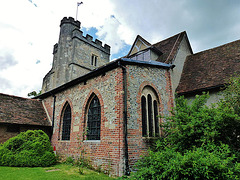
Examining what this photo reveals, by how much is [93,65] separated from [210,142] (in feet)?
69.1

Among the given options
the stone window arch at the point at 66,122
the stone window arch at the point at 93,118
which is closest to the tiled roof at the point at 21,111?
the stone window arch at the point at 66,122

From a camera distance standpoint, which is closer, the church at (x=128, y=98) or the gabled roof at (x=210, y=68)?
the church at (x=128, y=98)

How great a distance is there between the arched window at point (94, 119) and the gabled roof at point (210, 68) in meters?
5.06

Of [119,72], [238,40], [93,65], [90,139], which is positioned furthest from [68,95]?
[93,65]

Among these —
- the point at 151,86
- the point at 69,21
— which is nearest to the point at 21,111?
the point at 151,86

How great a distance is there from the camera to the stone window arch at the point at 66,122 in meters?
10.5

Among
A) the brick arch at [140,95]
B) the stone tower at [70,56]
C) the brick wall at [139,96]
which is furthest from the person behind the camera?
the stone tower at [70,56]

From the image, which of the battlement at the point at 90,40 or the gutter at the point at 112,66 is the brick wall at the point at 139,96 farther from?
the battlement at the point at 90,40

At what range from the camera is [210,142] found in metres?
5.57

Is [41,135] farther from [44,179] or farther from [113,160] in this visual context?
[113,160]

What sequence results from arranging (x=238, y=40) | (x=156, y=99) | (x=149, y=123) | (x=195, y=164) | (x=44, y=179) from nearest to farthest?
(x=195, y=164)
(x=44, y=179)
(x=149, y=123)
(x=156, y=99)
(x=238, y=40)

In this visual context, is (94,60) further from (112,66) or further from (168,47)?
(112,66)

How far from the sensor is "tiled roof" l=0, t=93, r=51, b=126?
10.3 metres

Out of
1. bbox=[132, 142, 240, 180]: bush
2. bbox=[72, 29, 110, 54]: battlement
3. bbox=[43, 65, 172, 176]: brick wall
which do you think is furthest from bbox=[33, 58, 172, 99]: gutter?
bbox=[72, 29, 110, 54]: battlement
